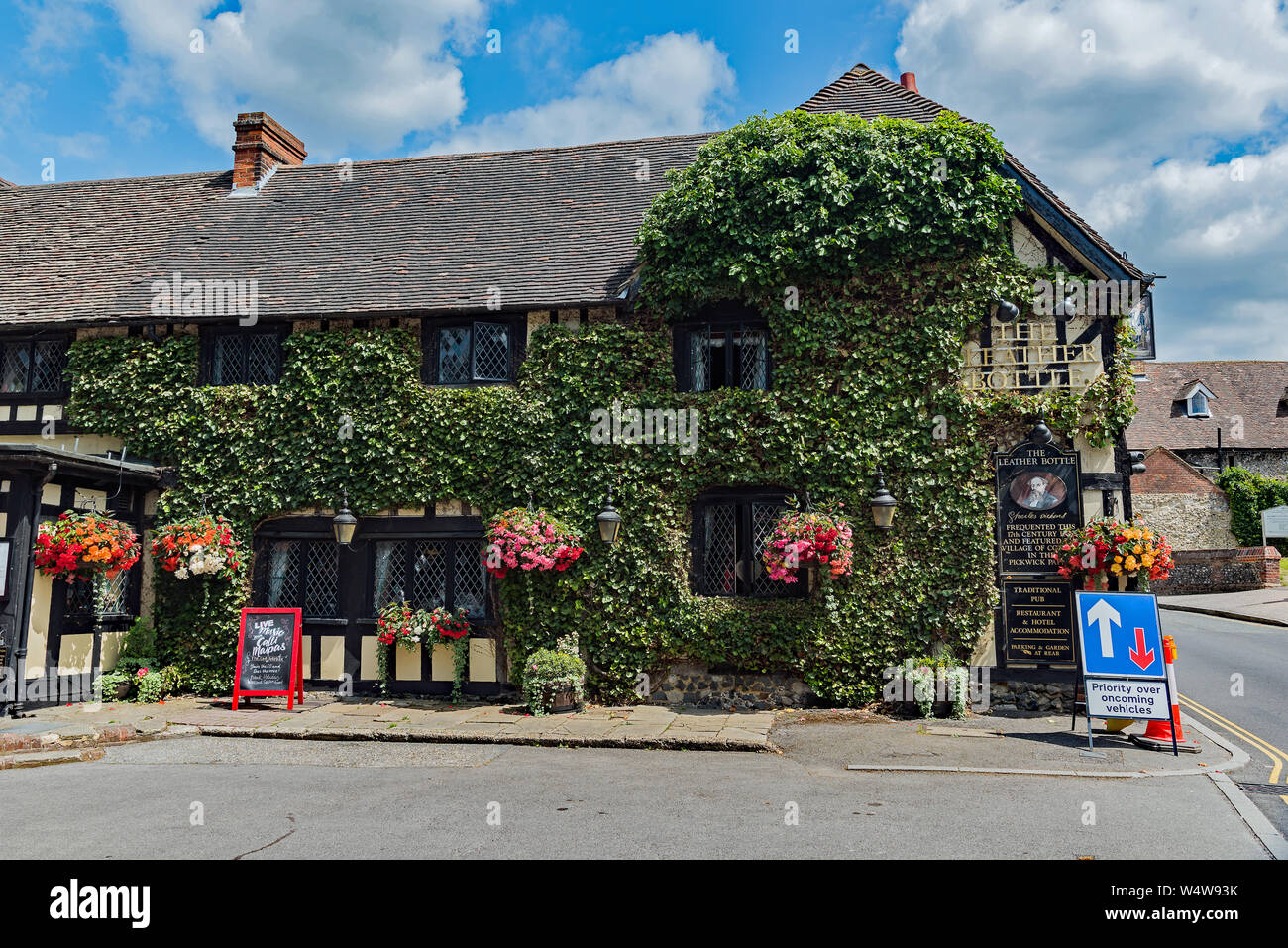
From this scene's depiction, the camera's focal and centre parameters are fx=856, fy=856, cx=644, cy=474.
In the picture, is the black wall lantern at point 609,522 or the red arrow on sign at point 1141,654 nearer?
the red arrow on sign at point 1141,654

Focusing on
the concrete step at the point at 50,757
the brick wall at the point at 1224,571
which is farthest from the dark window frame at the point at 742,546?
the brick wall at the point at 1224,571

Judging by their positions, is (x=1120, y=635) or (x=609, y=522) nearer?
(x=1120, y=635)

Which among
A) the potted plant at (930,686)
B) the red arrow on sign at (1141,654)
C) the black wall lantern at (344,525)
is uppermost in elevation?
the black wall lantern at (344,525)

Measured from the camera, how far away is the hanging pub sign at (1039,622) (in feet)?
34.2

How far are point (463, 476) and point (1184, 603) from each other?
2304 centimetres

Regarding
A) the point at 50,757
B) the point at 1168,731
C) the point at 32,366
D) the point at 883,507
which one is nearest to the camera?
the point at 50,757

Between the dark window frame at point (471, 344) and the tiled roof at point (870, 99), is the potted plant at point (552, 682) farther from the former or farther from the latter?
the tiled roof at point (870, 99)

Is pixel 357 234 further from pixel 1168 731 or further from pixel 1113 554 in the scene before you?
pixel 1168 731

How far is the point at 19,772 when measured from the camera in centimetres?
786

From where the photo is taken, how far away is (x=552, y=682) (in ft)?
35.2

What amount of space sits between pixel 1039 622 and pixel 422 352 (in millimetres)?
8920

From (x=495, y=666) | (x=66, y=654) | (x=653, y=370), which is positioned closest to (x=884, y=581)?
(x=653, y=370)

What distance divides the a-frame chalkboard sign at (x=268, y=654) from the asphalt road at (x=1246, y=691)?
34.7ft

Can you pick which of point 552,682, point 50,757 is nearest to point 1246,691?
point 552,682
